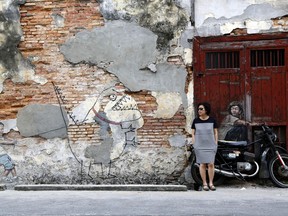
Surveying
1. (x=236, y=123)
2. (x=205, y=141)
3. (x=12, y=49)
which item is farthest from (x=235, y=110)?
(x=12, y=49)

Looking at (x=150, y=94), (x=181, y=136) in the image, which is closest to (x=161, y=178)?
(x=181, y=136)

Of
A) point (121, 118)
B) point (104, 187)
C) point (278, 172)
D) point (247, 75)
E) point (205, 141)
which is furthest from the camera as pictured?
point (121, 118)

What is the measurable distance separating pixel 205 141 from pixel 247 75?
1.56 meters

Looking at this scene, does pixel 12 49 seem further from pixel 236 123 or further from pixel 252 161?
pixel 252 161

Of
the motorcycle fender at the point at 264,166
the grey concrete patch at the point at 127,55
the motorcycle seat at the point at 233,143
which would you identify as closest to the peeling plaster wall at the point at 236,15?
the grey concrete patch at the point at 127,55

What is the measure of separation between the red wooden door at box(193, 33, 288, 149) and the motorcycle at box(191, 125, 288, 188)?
1.17 feet

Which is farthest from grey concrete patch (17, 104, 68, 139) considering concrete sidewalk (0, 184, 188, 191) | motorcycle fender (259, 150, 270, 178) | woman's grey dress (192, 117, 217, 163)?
motorcycle fender (259, 150, 270, 178)

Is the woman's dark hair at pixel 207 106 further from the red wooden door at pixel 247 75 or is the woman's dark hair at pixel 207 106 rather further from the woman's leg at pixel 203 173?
the woman's leg at pixel 203 173

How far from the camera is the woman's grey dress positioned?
11141 millimetres

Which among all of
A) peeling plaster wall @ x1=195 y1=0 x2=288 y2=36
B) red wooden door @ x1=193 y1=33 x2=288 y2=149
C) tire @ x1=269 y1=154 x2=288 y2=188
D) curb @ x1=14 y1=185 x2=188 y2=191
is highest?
peeling plaster wall @ x1=195 y1=0 x2=288 y2=36

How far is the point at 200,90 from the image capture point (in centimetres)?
1180

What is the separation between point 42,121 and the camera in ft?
39.9

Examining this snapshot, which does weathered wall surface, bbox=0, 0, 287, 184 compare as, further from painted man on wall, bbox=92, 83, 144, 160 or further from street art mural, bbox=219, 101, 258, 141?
street art mural, bbox=219, 101, 258, 141

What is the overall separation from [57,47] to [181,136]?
3.08 metres
